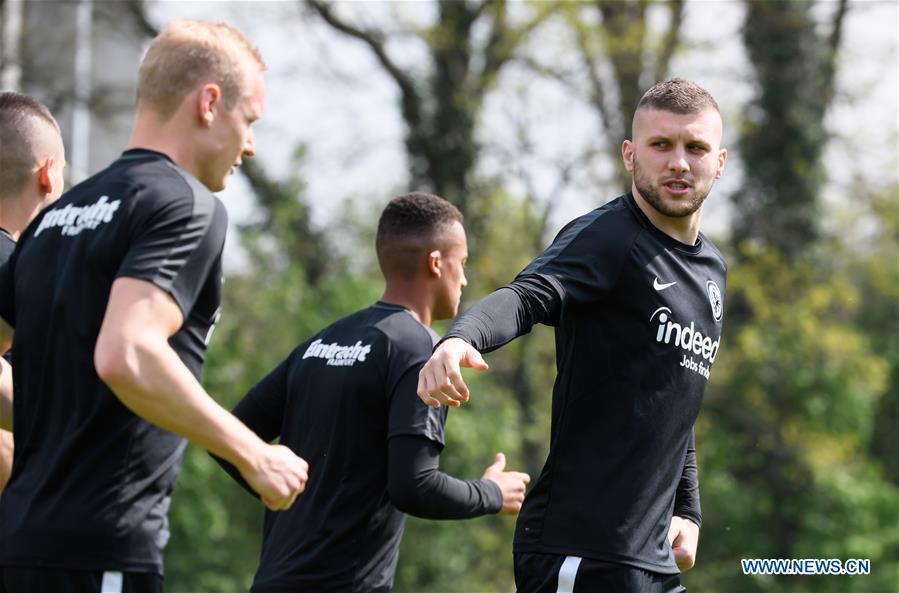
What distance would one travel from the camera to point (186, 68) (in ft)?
11.7

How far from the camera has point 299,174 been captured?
19.6m

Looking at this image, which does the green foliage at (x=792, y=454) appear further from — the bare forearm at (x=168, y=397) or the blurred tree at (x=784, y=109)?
the bare forearm at (x=168, y=397)

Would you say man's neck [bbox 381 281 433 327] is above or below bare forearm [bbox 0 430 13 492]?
above

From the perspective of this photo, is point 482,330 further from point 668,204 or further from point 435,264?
point 435,264

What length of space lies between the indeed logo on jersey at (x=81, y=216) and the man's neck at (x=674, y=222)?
187 centimetres

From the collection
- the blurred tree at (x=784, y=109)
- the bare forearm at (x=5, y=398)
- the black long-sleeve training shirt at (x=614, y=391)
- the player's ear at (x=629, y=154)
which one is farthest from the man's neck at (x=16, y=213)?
the blurred tree at (x=784, y=109)

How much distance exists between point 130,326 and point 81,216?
0.50 m

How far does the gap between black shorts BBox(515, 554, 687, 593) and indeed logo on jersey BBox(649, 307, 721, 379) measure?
730 mm

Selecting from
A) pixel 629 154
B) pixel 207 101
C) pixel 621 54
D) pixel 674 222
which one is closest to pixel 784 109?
pixel 621 54

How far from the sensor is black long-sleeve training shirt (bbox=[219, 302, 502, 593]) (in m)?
4.56

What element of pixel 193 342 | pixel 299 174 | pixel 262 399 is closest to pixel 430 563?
pixel 299 174

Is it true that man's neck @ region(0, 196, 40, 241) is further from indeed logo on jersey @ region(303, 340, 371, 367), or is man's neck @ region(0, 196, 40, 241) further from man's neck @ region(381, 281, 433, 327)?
man's neck @ region(381, 281, 433, 327)

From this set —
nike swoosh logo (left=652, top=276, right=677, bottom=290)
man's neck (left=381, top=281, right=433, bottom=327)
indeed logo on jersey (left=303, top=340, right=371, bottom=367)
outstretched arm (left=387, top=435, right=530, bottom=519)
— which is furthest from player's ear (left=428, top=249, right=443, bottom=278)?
nike swoosh logo (left=652, top=276, right=677, bottom=290)

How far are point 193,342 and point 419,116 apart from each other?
1722 cm
